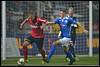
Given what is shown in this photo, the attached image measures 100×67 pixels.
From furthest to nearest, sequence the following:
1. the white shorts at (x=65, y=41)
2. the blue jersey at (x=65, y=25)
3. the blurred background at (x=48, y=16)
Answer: the blurred background at (x=48, y=16) < the blue jersey at (x=65, y=25) < the white shorts at (x=65, y=41)

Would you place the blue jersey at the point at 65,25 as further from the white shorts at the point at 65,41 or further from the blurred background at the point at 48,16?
the blurred background at the point at 48,16

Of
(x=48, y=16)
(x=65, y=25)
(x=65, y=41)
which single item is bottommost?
(x=65, y=41)

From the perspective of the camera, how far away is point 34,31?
55.2ft

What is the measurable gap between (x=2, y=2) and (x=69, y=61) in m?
4.99

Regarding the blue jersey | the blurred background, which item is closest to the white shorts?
the blue jersey

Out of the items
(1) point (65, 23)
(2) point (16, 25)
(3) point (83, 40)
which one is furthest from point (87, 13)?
(1) point (65, 23)

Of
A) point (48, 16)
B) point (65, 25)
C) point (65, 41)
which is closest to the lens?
point (65, 41)

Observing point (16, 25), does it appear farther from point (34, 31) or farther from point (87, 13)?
point (34, 31)

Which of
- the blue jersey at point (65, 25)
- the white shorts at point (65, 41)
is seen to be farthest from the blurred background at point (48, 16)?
the white shorts at point (65, 41)

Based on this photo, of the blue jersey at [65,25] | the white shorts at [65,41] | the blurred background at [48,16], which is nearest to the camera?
the white shorts at [65,41]

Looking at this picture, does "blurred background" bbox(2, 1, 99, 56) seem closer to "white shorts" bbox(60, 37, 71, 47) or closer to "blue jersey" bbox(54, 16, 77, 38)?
"blue jersey" bbox(54, 16, 77, 38)

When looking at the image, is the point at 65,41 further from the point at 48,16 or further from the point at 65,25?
the point at 48,16

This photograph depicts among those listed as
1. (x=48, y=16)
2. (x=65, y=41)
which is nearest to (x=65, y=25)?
(x=65, y=41)

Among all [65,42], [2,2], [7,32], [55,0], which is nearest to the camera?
[65,42]
